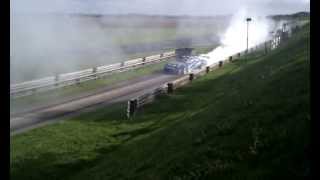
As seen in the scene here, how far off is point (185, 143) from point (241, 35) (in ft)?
234

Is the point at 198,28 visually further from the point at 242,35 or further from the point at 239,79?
the point at 239,79

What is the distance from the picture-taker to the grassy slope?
950 cm

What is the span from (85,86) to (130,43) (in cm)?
3471

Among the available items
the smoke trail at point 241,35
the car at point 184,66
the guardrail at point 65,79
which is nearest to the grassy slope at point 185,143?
the guardrail at point 65,79

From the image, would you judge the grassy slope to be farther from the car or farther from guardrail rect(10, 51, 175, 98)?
the car

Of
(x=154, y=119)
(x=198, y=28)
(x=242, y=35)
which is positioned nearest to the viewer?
(x=154, y=119)

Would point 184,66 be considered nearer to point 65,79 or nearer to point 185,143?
point 65,79

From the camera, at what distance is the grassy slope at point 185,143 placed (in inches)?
374

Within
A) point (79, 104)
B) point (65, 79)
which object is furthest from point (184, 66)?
point (79, 104)

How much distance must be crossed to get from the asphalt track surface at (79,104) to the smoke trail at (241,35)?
26.4 metres

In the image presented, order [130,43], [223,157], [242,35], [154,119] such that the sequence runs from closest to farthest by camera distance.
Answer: [223,157] → [154,119] → [130,43] → [242,35]

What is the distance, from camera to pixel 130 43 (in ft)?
251

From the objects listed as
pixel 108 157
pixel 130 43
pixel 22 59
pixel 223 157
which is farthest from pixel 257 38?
pixel 223 157

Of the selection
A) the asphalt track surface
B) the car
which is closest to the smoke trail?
the car
